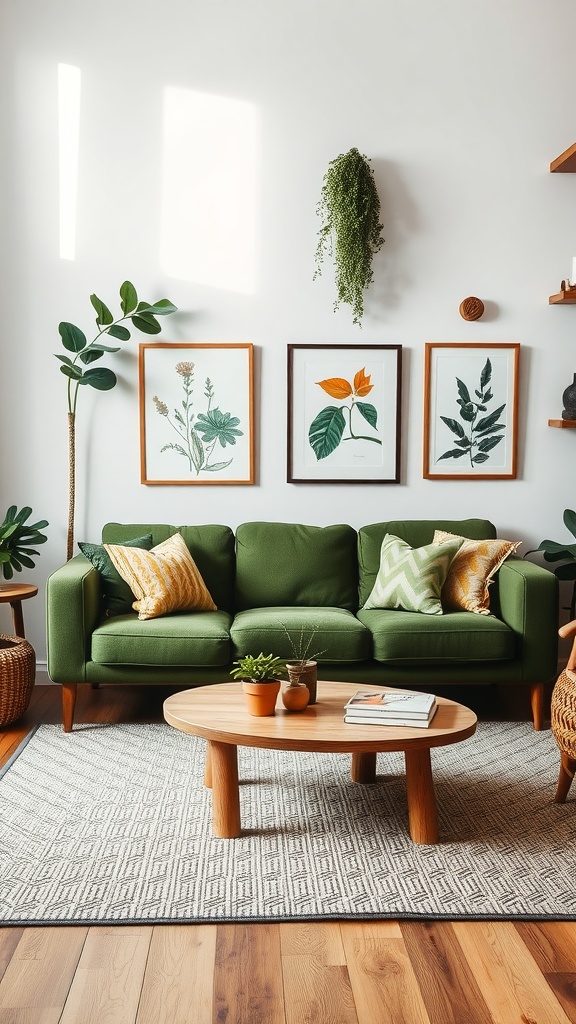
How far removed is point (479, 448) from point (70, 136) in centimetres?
253

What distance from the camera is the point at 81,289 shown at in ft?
15.2

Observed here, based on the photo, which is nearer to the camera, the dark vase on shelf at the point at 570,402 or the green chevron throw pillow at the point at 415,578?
the green chevron throw pillow at the point at 415,578

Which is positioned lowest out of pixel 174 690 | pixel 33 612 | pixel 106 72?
pixel 174 690

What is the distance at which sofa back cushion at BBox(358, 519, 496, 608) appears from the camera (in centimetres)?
446

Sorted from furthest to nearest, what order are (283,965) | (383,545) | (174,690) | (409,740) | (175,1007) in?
(174,690)
(383,545)
(409,740)
(283,965)
(175,1007)

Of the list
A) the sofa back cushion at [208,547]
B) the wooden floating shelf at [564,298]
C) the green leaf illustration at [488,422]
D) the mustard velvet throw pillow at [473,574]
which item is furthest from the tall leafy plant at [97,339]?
the wooden floating shelf at [564,298]

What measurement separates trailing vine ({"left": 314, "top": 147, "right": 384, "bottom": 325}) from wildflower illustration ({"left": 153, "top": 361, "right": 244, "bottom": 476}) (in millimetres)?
791

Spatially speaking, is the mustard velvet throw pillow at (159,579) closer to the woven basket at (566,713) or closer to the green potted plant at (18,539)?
the green potted plant at (18,539)

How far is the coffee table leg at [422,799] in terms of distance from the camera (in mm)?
2805

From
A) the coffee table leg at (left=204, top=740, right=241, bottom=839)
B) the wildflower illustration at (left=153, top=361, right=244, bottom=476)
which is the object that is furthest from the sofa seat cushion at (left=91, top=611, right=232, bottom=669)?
the wildflower illustration at (left=153, top=361, right=244, bottom=476)

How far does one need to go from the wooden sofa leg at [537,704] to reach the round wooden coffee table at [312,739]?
108 centimetres

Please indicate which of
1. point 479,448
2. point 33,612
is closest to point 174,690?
point 33,612

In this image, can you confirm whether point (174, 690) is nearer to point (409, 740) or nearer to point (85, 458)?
point (85, 458)

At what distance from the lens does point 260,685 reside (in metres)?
2.93
